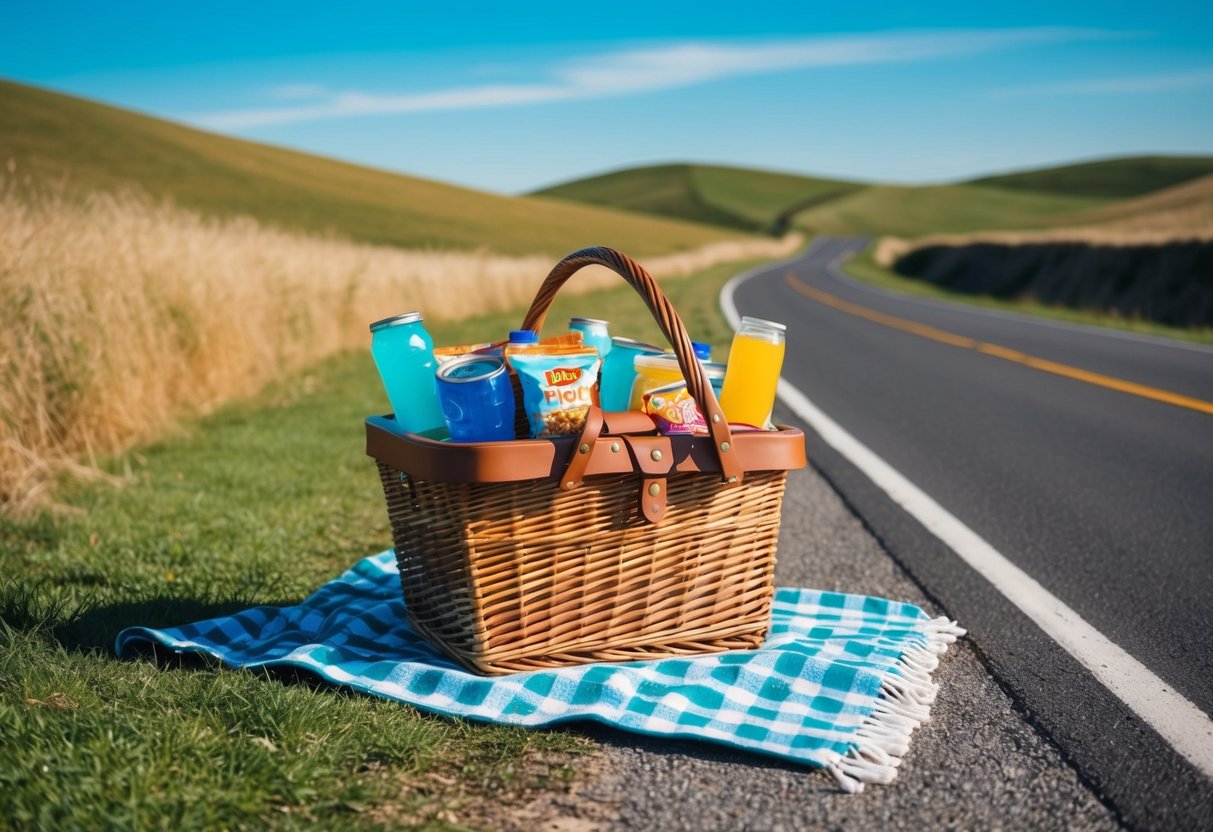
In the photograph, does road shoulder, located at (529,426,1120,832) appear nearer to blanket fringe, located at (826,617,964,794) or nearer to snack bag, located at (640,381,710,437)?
blanket fringe, located at (826,617,964,794)

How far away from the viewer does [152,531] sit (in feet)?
14.1

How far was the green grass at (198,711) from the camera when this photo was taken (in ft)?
6.50

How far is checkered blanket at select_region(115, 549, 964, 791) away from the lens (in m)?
2.43

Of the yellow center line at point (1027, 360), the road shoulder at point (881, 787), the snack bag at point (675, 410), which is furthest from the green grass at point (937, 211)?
the road shoulder at point (881, 787)

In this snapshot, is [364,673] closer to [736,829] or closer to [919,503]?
[736,829]

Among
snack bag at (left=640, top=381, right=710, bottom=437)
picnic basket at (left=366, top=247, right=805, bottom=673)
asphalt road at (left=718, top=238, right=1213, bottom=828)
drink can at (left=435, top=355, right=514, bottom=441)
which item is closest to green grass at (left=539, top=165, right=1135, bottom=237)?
asphalt road at (left=718, top=238, right=1213, bottom=828)

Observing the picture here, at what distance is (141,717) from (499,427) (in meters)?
1.18

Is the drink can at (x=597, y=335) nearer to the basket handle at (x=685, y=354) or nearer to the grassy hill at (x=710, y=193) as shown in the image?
the basket handle at (x=685, y=354)

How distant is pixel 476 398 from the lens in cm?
266

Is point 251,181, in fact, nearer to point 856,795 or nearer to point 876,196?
point 856,795

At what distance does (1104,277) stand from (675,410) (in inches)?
934

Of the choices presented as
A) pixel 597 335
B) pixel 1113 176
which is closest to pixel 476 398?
pixel 597 335

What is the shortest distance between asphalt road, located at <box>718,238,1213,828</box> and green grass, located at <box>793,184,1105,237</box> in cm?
7446

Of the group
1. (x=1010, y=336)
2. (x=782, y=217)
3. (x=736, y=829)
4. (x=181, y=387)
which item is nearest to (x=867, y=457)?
(x=736, y=829)
